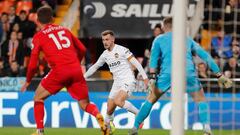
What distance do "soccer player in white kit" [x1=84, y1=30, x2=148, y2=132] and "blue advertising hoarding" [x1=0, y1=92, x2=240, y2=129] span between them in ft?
7.96

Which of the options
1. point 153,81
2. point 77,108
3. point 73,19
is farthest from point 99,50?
point 153,81

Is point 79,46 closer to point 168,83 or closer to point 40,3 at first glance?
point 168,83

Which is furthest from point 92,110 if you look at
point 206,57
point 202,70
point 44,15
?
point 202,70

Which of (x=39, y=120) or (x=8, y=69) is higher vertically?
(x=8, y=69)

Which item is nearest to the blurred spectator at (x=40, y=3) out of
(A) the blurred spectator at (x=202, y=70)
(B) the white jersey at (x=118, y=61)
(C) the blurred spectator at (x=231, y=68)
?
(A) the blurred spectator at (x=202, y=70)

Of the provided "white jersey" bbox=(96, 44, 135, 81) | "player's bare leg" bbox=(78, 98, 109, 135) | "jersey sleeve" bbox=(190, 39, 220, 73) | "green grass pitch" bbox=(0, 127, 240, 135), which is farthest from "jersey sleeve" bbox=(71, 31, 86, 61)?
"green grass pitch" bbox=(0, 127, 240, 135)

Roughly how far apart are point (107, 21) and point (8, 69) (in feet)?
8.00

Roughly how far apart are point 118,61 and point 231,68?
11.4 ft

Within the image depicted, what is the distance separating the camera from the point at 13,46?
1891 centimetres

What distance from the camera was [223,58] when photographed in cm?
1669

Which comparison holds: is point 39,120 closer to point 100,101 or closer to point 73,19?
point 100,101

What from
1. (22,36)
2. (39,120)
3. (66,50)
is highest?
(22,36)

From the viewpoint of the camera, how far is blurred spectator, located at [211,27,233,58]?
16.4m

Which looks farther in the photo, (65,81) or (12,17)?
(12,17)
